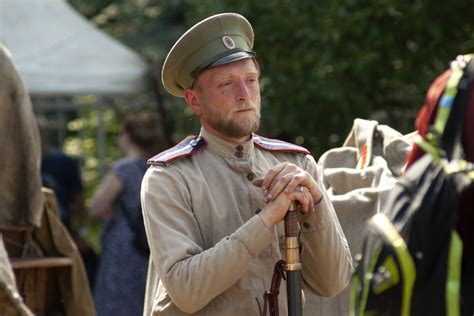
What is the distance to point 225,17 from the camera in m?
4.14

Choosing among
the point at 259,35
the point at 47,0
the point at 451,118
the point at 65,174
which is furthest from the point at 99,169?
the point at 451,118

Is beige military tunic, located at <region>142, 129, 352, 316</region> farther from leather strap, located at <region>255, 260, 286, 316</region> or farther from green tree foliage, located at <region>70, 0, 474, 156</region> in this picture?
green tree foliage, located at <region>70, 0, 474, 156</region>

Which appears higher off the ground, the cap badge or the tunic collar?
the cap badge

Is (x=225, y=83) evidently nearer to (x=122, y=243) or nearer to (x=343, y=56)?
(x=122, y=243)

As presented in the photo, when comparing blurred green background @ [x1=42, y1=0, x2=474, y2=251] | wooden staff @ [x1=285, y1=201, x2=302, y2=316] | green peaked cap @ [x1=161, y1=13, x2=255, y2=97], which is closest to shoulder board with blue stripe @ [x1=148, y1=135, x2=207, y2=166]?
green peaked cap @ [x1=161, y1=13, x2=255, y2=97]

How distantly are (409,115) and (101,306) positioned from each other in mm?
2666

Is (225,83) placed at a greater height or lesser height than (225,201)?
greater

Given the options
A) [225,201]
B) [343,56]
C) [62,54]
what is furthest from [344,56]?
[225,201]

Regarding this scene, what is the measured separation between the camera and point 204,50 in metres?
4.04

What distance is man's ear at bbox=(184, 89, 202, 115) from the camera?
405 centimetres

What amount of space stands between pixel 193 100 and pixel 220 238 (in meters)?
0.51

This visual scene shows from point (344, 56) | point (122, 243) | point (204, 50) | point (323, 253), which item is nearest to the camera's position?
point (323, 253)

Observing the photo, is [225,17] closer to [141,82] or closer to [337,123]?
[337,123]

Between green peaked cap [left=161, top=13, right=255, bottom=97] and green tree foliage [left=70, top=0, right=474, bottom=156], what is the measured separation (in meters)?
3.77
